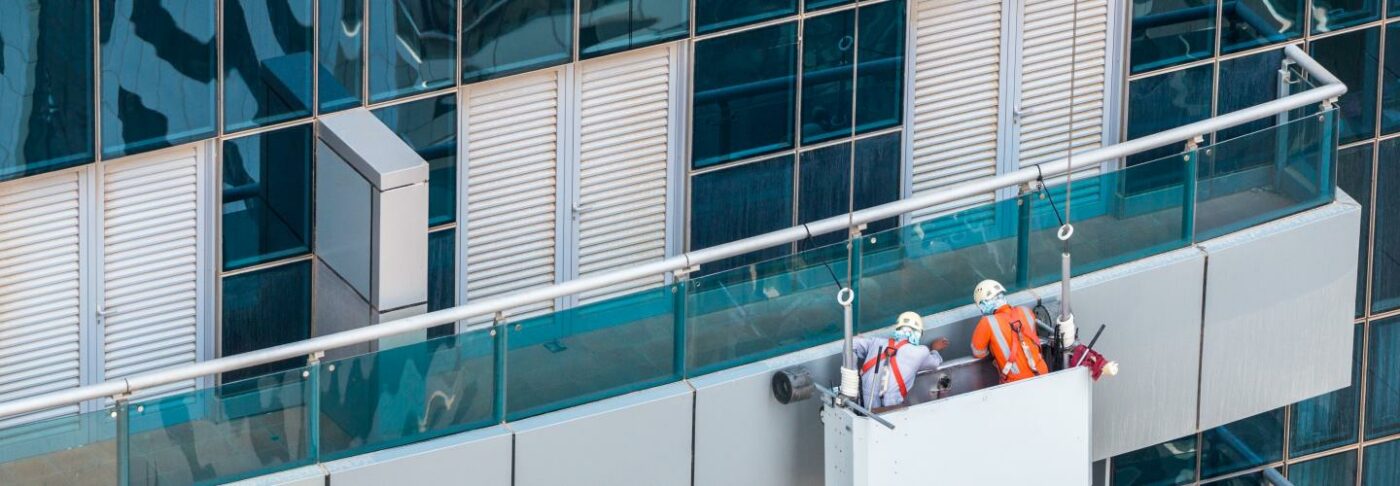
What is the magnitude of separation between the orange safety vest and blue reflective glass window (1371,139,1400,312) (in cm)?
778

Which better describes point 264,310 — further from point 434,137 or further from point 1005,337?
point 1005,337

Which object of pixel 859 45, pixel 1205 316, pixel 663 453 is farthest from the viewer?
pixel 859 45

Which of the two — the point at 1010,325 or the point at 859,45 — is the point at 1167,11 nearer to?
the point at 859,45

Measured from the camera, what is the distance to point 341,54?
2108cm

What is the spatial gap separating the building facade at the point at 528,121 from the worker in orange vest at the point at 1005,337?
319 cm

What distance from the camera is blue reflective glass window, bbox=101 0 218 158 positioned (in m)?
20.0

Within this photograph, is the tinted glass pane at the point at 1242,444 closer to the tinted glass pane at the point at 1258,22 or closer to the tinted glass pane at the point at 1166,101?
the tinted glass pane at the point at 1166,101

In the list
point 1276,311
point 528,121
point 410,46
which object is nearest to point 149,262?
point 410,46

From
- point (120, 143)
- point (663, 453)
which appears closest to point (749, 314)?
point (663, 453)

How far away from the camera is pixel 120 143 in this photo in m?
Result: 20.3

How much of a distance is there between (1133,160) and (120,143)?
8.99 m

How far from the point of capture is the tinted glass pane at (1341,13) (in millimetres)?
25984

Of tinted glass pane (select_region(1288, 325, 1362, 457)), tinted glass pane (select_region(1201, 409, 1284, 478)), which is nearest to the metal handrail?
tinted glass pane (select_region(1201, 409, 1284, 478))

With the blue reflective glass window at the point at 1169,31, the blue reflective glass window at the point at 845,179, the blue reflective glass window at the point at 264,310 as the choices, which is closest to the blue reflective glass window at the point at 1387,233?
the blue reflective glass window at the point at 1169,31
